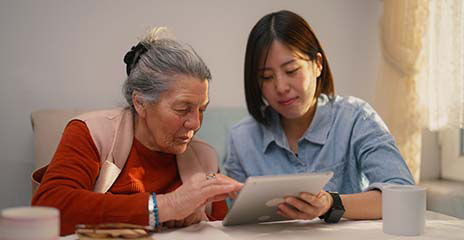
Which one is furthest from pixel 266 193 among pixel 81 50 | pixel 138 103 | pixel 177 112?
pixel 81 50

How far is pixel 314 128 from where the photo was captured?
74.5 inches

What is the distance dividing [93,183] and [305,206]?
55cm

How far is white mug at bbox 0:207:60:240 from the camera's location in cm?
88

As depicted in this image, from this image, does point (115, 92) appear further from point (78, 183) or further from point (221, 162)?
point (78, 183)

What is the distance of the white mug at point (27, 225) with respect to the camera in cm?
88

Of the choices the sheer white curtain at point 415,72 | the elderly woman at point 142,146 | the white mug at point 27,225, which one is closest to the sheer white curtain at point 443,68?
the sheer white curtain at point 415,72

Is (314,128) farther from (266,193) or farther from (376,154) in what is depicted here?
(266,193)

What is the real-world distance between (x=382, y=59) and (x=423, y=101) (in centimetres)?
25

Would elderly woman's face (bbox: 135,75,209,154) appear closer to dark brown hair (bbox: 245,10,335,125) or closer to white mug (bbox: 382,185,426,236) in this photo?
dark brown hair (bbox: 245,10,335,125)

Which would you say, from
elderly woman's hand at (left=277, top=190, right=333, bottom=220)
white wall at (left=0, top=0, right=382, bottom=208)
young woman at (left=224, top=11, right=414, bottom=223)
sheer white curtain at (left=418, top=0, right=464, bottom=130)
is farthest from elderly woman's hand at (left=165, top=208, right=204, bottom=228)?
sheer white curtain at (left=418, top=0, right=464, bottom=130)

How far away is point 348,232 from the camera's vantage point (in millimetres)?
1300

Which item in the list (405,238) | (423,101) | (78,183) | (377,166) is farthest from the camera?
(423,101)

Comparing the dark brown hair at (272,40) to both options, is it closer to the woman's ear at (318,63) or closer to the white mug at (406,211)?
the woman's ear at (318,63)

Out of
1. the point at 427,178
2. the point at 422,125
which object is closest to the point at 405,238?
the point at 422,125
